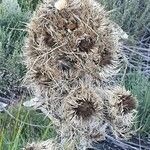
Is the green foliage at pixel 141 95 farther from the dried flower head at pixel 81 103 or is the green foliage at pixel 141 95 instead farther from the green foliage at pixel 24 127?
the dried flower head at pixel 81 103

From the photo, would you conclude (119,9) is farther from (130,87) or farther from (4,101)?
(4,101)

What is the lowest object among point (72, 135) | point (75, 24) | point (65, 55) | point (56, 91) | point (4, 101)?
point (4, 101)

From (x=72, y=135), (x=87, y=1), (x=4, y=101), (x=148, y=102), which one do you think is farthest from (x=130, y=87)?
(x=87, y=1)

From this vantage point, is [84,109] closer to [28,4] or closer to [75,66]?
[75,66]

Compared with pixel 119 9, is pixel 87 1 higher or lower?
higher

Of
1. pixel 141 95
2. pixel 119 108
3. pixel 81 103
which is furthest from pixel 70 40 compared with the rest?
pixel 141 95

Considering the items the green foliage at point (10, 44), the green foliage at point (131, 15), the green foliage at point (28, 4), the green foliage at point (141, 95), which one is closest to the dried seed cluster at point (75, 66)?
the green foliage at point (141, 95)

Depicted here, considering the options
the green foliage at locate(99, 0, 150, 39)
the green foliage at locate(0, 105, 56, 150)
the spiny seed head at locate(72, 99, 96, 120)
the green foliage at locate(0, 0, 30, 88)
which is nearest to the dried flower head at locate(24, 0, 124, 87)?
the spiny seed head at locate(72, 99, 96, 120)

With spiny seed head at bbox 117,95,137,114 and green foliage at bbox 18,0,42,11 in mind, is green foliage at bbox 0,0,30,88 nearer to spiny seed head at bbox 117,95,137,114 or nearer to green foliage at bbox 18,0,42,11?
green foliage at bbox 18,0,42,11
